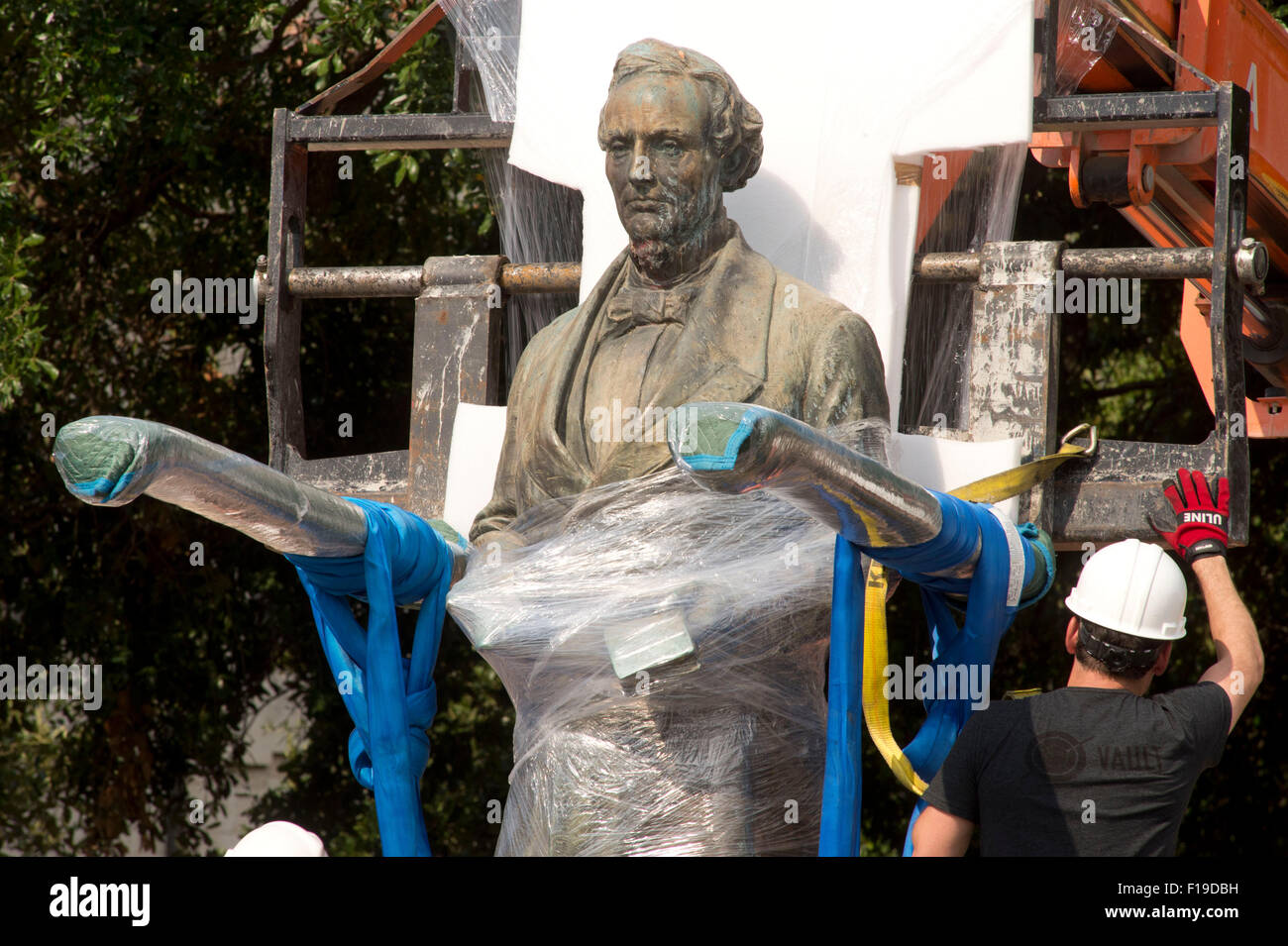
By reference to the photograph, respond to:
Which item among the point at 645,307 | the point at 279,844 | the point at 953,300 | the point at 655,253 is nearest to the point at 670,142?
the point at 655,253

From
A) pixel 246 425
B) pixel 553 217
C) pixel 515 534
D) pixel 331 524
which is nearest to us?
pixel 331 524

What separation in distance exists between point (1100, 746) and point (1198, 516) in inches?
36.9

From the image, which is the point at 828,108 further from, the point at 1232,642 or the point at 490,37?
the point at 1232,642

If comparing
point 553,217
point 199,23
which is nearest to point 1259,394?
point 553,217

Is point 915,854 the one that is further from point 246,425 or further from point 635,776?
point 246,425

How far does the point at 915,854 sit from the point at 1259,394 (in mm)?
3472

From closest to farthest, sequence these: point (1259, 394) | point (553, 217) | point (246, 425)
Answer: point (553, 217) → point (1259, 394) → point (246, 425)

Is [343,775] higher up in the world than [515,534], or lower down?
lower down

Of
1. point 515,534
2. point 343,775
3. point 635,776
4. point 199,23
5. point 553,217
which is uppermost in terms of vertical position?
point 199,23

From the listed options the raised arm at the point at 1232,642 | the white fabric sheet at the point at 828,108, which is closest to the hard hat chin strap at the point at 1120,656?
the raised arm at the point at 1232,642

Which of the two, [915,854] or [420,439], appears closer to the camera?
[915,854]

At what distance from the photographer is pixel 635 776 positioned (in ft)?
14.1

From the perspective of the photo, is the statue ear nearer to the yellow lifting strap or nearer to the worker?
the yellow lifting strap

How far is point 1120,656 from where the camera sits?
148 inches
